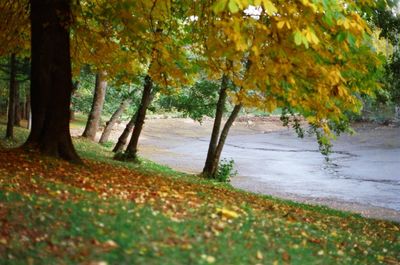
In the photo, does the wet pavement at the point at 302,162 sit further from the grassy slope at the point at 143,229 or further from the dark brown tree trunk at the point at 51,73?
A: the dark brown tree trunk at the point at 51,73

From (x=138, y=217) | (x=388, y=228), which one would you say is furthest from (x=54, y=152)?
(x=388, y=228)

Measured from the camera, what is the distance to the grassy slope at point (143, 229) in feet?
16.1

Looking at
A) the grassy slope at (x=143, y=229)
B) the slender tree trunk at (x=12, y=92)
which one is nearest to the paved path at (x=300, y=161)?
the slender tree trunk at (x=12, y=92)

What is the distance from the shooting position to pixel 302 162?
33.5 m

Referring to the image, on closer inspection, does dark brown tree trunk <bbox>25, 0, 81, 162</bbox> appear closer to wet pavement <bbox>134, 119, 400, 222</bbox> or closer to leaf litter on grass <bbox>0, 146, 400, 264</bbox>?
leaf litter on grass <bbox>0, 146, 400, 264</bbox>

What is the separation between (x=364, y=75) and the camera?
8.94 m

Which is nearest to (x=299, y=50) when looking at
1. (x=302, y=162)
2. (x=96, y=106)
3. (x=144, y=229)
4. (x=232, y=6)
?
(x=232, y=6)

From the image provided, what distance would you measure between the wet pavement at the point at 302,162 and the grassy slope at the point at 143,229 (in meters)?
10.6

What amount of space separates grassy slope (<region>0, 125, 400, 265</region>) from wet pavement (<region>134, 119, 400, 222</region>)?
34.7 feet

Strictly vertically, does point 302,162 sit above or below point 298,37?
below

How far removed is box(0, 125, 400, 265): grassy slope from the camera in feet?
16.1

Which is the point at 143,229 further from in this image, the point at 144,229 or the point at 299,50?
the point at 299,50

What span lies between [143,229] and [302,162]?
28871 millimetres

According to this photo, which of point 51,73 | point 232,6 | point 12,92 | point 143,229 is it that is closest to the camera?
point 232,6
